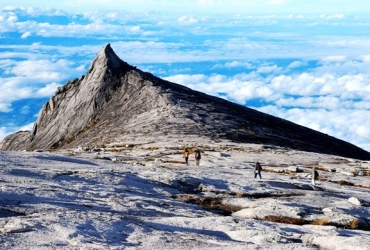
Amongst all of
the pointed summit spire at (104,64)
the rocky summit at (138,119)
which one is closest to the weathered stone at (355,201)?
the rocky summit at (138,119)

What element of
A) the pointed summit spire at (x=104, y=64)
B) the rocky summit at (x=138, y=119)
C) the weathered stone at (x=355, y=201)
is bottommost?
the weathered stone at (x=355, y=201)

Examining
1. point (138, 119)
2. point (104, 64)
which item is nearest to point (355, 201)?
point (138, 119)

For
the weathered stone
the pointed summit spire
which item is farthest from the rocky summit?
the weathered stone

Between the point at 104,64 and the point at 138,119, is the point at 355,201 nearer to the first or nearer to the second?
the point at 138,119

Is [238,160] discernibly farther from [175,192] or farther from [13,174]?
[13,174]

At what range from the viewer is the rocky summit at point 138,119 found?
2645 inches

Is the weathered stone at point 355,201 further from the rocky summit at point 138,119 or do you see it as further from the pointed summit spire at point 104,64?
the pointed summit spire at point 104,64

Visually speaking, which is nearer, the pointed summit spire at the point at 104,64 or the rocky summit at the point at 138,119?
the rocky summit at the point at 138,119

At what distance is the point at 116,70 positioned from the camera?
8688 centimetres

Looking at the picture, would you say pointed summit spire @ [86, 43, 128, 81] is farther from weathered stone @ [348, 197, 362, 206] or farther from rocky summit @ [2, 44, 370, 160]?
weathered stone @ [348, 197, 362, 206]

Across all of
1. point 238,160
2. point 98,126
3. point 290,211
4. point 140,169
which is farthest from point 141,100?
point 290,211

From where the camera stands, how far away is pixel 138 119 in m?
72.8

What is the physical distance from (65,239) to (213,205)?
10469 mm

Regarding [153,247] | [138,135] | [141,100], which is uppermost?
[141,100]
